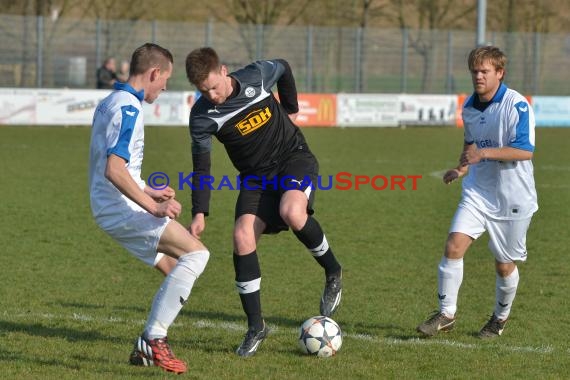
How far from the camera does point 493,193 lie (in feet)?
21.8

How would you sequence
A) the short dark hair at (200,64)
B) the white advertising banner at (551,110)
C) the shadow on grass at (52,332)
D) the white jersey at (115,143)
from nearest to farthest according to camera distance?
the white jersey at (115,143) → the short dark hair at (200,64) → the shadow on grass at (52,332) → the white advertising banner at (551,110)

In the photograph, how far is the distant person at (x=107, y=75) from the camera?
1043 inches

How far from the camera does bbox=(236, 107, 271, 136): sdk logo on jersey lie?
21.5ft

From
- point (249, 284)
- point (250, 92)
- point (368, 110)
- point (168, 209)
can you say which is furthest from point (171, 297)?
point (368, 110)

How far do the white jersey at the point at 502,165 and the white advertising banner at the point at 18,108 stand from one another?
21161 mm

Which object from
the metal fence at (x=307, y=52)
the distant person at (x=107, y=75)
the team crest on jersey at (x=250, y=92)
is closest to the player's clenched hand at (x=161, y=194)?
the team crest on jersey at (x=250, y=92)

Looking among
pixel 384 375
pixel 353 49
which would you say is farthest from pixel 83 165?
pixel 353 49

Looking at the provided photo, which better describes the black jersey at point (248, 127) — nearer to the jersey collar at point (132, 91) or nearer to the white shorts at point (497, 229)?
the jersey collar at point (132, 91)

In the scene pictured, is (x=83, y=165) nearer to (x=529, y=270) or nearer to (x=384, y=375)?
(x=529, y=270)

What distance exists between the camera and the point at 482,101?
6.63 m

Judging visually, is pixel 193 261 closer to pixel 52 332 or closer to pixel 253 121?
pixel 253 121

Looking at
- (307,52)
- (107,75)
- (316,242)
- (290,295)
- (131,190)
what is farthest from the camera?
(307,52)

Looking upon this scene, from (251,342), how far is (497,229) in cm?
179

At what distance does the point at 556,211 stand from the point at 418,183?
3213mm
